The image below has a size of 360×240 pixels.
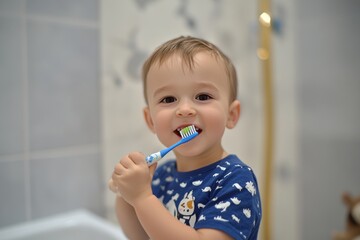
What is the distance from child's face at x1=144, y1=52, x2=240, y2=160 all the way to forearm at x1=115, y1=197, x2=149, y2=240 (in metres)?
0.10

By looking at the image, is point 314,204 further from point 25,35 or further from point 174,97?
point 25,35

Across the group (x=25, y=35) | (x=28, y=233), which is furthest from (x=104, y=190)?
(x=25, y=35)

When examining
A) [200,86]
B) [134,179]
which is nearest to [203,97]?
[200,86]

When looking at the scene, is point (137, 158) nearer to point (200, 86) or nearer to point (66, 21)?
point (200, 86)

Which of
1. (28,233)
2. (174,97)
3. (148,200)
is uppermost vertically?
(174,97)

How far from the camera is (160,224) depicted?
32 centimetres

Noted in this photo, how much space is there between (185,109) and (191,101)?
0.01 meters

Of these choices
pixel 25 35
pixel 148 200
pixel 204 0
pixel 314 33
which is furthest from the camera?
pixel 314 33

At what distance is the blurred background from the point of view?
27.4 inches

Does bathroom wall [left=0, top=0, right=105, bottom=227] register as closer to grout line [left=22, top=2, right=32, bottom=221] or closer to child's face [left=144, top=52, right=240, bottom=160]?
grout line [left=22, top=2, right=32, bottom=221]

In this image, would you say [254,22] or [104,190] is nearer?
[254,22]

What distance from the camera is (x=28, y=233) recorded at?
28.5 inches

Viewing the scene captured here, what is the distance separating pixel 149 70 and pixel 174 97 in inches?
2.3

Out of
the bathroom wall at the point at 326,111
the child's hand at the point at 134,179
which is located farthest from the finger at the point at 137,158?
the bathroom wall at the point at 326,111
